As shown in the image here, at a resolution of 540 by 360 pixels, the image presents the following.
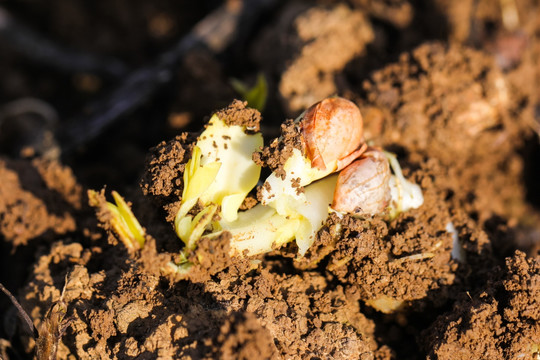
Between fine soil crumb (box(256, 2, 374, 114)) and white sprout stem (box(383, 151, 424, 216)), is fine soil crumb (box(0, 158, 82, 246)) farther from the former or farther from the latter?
white sprout stem (box(383, 151, 424, 216))

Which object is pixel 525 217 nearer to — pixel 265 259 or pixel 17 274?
pixel 265 259

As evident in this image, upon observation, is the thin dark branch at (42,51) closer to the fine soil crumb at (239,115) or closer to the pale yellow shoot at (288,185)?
the fine soil crumb at (239,115)

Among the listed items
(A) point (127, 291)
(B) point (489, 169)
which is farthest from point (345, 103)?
(B) point (489, 169)

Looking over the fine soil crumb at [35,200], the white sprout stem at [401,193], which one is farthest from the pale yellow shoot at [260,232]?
the fine soil crumb at [35,200]

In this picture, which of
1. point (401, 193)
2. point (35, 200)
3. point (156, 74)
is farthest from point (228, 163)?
point (156, 74)

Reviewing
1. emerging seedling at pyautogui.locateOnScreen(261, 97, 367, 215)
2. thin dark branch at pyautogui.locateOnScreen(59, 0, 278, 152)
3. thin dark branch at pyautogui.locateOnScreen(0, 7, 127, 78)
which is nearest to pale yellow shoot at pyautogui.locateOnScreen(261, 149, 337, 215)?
emerging seedling at pyautogui.locateOnScreen(261, 97, 367, 215)

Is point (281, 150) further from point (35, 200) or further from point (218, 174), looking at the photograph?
point (35, 200)
